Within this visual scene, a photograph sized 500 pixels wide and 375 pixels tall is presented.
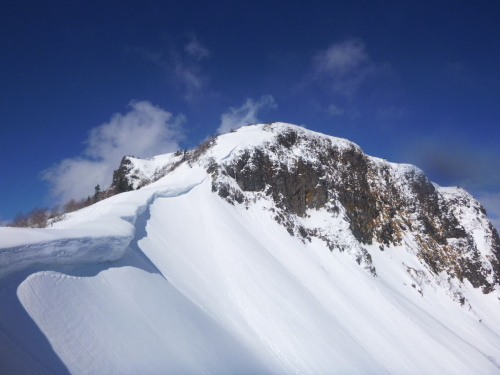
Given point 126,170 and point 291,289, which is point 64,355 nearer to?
point 291,289

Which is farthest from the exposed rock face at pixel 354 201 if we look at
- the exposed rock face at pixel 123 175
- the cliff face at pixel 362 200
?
the exposed rock face at pixel 123 175

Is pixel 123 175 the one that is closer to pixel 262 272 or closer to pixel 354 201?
pixel 354 201

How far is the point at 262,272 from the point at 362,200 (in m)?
18.9

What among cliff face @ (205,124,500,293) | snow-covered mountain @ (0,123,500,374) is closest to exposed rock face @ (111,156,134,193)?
snow-covered mountain @ (0,123,500,374)

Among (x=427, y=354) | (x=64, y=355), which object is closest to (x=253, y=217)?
(x=427, y=354)

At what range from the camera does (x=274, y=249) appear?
21141 mm

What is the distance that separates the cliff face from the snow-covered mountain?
0.57ft

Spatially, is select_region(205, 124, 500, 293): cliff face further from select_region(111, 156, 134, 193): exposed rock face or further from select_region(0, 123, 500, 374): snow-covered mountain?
select_region(111, 156, 134, 193): exposed rock face

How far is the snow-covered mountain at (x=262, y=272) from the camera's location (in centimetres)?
559

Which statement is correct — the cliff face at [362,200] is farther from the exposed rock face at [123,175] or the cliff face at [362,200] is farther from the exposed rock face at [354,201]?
the exposed rock face at [123,175]

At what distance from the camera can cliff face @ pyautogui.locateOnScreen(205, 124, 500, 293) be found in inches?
999

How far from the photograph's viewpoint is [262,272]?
628 inches

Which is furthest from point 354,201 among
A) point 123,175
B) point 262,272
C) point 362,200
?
point 123,175

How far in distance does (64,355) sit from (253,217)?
1886 cm
